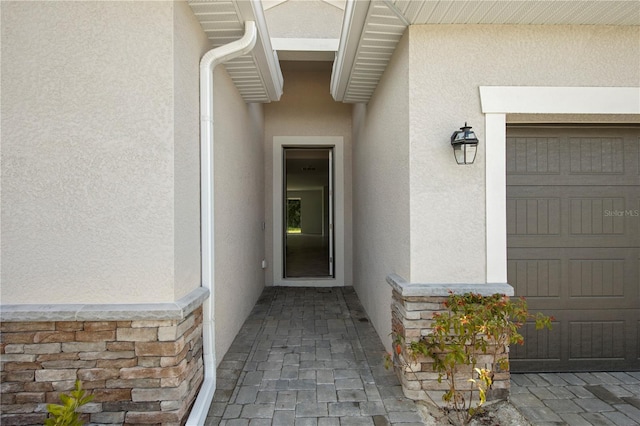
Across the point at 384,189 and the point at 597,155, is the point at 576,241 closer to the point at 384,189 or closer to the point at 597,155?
the point at 597,155

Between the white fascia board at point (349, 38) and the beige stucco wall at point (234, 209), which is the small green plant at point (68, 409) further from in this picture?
the white fascia board at point (349, 38)

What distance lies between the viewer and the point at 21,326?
88.9 inches

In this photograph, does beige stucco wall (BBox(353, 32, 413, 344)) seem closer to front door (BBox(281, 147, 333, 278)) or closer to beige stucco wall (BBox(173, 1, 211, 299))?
front door (BBox(281, 147, 333, 278))

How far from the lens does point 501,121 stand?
2.83 meters

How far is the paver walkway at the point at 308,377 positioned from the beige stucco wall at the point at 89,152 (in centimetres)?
123

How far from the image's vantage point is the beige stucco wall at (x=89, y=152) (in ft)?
7.54


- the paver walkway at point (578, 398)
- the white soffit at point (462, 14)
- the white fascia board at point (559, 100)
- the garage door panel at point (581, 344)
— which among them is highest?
the white soffit at point (462, 14)

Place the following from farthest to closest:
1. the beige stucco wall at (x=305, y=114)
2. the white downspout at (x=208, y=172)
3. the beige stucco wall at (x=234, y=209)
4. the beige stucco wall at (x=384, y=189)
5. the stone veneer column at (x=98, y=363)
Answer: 1. the beige stucco wall at (x=305, y=114)
2. the beige stucco wall at (x=234, y=209)
3. the beige stucco wall at (x=384, y=189)
4. the white downspout at (x=208, y=172)
5. the stone veneer column at (x=98, y=363)

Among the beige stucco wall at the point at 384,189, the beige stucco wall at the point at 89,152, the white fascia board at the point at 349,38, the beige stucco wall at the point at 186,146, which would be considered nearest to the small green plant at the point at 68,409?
the beige stucco wall at the point at 89,152

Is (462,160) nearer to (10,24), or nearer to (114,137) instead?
(114,137)

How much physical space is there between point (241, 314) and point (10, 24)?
3.64 meters

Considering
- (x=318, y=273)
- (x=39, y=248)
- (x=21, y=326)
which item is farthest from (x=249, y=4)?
(x=318, y=273)

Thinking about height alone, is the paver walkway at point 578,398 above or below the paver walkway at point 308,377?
below

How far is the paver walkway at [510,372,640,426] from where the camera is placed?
2.60 m
